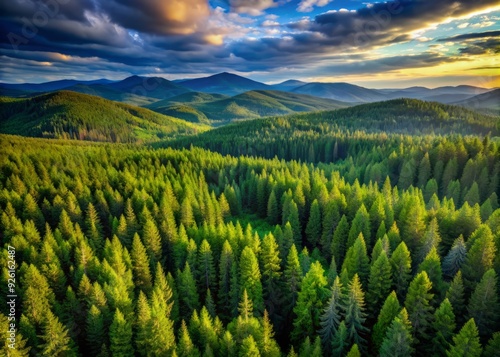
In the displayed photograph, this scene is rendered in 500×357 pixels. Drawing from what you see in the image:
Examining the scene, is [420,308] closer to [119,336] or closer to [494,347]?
[494,347]

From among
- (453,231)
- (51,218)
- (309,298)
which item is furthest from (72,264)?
(453,231)

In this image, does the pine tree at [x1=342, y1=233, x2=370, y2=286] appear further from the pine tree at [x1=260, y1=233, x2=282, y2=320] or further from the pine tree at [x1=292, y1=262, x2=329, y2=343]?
the pine tree at [x1=260, y1=233, x2=282, y2=320]

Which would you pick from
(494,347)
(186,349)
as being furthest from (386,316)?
(186,349)

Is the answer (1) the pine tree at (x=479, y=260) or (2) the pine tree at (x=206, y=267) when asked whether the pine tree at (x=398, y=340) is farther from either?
(2) the pine tree at (x=206, y=267)

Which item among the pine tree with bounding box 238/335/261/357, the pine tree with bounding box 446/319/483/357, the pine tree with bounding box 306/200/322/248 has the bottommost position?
the pine tree with bounding box 306/200/322/248

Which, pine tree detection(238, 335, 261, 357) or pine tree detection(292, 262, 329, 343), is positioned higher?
pine tree detection(238, 335, 261, 357)

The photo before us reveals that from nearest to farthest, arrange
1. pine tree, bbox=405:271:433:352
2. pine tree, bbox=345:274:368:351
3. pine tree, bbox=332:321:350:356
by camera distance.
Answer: pine tree, bbox=332:321:350:356 → pine tree, bbox=405:271:433:352 → pine tree, bbox=345:274:368:351

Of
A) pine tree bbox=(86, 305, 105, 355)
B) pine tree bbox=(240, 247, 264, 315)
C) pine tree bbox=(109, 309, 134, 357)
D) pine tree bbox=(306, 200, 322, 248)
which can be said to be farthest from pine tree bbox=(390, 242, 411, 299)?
pine tree bbox=(86, 305, 105, 355)
